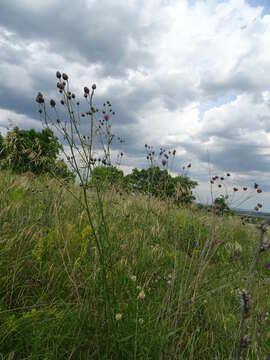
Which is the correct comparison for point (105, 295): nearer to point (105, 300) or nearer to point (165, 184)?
point (105, 300)

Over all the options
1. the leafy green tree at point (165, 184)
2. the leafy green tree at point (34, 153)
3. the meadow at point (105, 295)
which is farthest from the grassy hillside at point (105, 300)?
the leafy green tree at point (165, 184)

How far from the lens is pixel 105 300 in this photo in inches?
56.4

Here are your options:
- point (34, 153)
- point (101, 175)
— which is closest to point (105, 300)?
point (101, 175)

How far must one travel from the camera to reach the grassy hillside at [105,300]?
1420 mm

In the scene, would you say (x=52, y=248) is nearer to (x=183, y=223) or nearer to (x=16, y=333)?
(x=16, y=333)

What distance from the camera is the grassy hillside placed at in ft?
4.66

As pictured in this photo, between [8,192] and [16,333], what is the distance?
2490 mm

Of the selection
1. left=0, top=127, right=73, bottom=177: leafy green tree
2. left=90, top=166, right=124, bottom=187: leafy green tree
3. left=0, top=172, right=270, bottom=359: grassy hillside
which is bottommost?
left=0, top=172, right=270, bottom=359: grassy hillside

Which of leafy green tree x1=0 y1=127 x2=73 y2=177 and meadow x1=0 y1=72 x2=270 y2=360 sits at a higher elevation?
leafy green tree x1=0 y1=127 x2=73 y2=177

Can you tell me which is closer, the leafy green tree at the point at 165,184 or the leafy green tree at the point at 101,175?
the leafy green tree at the point at 101,175

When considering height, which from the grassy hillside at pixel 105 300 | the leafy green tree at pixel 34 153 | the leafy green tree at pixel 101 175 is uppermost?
the leafy green tree at pixel 34 153

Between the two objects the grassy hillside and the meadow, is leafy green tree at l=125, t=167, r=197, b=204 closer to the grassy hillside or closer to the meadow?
the meadow

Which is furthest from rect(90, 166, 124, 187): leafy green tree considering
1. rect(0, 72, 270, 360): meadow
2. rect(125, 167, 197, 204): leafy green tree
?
rect(125, 167, 197, 204): leafy green tree

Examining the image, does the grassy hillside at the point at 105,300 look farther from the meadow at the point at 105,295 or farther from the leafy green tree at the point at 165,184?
the leafy green tree at the point at 165,184
